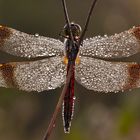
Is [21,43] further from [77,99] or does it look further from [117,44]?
[77,99]

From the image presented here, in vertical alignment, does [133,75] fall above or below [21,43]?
below

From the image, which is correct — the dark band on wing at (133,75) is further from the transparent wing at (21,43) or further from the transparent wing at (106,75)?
the transparent wing at (21,43)

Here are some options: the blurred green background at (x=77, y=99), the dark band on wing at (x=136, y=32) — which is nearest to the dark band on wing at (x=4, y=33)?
the dark band on wing at (x=136, y=32)

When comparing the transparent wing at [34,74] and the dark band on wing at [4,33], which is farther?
the dark band on wing at [4,33]

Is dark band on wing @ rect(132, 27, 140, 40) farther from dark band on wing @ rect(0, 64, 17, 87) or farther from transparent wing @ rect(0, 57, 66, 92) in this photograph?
dark band on wing @ rect(0, 64, 17, 87)

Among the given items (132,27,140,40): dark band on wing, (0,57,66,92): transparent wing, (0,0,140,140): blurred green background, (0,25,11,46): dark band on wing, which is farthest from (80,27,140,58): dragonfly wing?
(0,0,140,140): blurred green background

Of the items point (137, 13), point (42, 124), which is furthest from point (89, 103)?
point (137, 13)

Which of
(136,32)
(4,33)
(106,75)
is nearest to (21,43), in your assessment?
(4,33)
